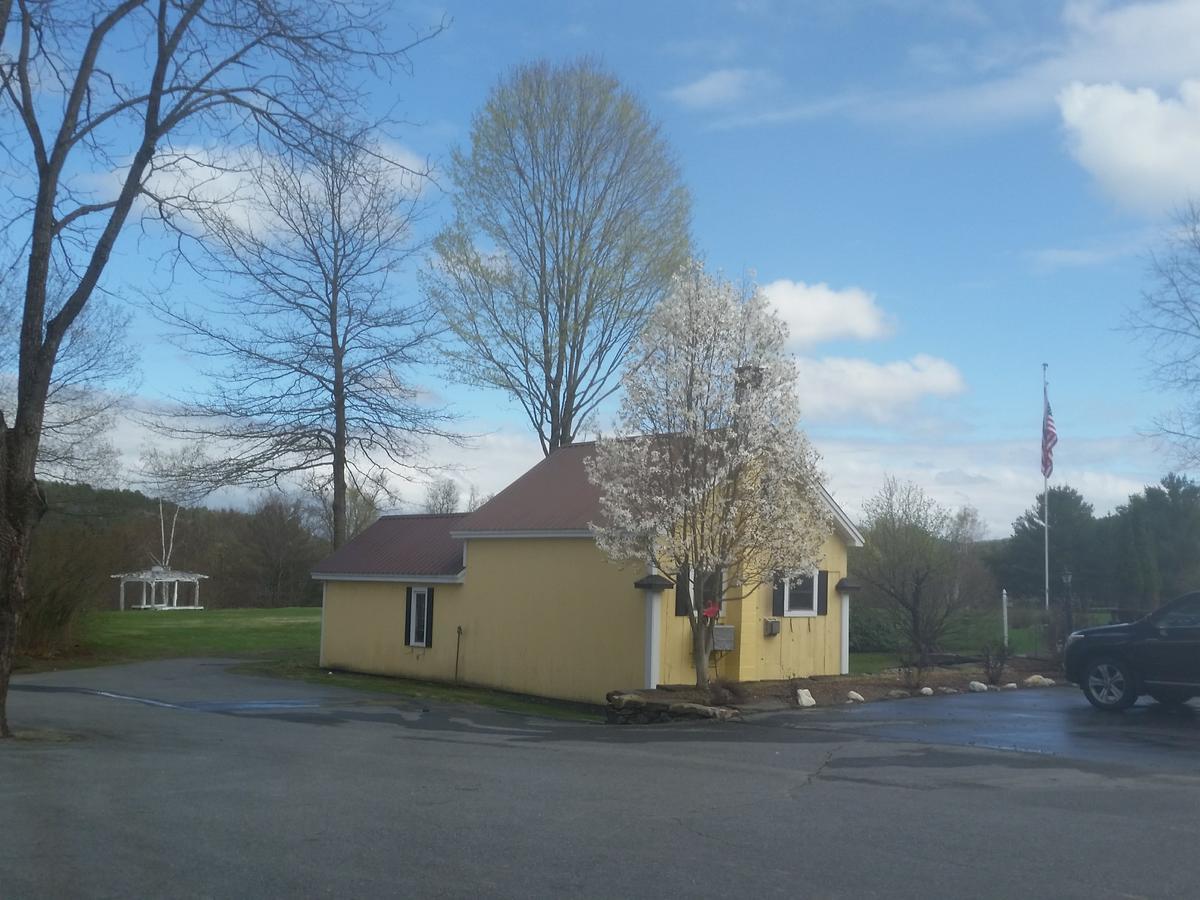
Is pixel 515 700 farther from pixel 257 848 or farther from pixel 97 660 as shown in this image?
pixel 257 848

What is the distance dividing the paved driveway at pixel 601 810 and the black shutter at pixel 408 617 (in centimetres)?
1058

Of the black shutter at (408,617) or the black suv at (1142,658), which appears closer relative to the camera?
the black suv at (1142,658)

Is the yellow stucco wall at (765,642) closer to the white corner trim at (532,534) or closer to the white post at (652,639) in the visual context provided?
the white post at (652,639)

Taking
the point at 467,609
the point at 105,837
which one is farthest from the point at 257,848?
the point at 467,609

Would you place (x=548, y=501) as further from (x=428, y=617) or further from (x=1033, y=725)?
(x=1033, y=725)

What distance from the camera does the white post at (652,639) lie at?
20500mm

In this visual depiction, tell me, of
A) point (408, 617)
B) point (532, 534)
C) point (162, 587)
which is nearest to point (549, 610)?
point (532, 534)

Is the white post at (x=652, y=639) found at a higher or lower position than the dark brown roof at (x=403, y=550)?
lower

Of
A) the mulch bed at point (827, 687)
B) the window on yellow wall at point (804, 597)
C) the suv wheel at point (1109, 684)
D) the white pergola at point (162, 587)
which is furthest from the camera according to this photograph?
the white pergola at point (162, 587)

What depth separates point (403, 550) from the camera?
27.9 metres

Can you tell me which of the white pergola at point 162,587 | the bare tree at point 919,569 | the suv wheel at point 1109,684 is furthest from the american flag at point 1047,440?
the white pergola at point 162,587

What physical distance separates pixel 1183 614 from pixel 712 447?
23.2 ft

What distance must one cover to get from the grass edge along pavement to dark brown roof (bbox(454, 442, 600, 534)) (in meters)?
3.37

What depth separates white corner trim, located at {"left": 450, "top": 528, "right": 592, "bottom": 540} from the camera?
2183 cm
